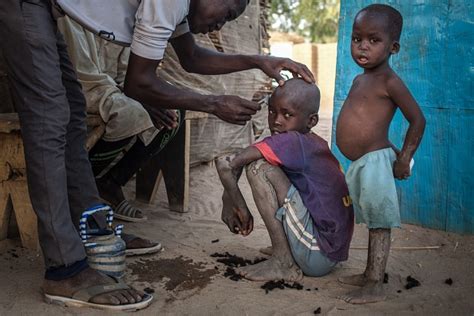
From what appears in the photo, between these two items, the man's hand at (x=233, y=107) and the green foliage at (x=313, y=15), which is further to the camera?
the green foliage at (x=313, y=15)

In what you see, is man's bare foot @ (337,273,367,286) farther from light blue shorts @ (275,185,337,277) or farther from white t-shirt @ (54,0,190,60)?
white t-shirt @ (54,0,190,60)

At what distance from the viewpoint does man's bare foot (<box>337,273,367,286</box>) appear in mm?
3025

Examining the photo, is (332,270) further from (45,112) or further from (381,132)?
(45,112)

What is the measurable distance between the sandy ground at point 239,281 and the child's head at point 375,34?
114 centimetres

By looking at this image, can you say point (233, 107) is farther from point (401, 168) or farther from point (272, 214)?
point (401, 168)

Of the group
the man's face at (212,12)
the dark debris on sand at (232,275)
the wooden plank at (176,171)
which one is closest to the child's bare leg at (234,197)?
the dark debris on sand at (232,275)

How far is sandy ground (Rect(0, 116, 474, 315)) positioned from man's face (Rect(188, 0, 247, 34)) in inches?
49.4

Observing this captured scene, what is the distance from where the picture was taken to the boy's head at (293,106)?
2988 millimetres

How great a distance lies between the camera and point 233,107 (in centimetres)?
269

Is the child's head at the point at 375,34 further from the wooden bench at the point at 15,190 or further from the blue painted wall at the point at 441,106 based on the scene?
the wooden bench at the point at 15,190

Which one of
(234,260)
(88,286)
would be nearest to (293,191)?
(234,260)

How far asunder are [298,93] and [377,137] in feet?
1.43

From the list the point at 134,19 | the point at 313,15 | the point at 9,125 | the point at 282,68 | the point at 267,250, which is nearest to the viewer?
the point at 134,19

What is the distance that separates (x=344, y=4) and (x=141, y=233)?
2105 millimetres
